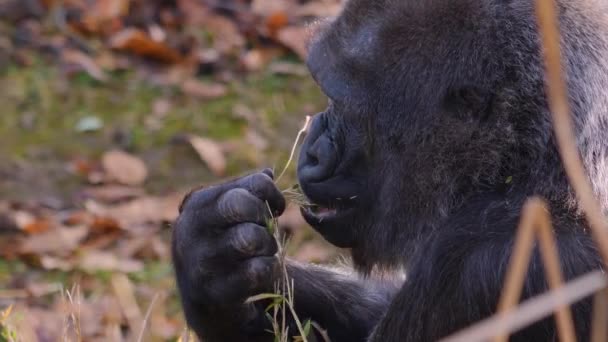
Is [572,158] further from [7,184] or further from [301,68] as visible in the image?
[301,68]

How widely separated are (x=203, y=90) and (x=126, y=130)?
0.62m

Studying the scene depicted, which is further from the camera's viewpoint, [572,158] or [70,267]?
[70,267]

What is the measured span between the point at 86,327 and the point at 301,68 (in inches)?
108

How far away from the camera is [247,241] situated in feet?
10.6

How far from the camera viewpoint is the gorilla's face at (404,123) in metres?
3.04

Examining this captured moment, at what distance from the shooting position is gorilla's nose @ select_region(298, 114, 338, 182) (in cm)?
336

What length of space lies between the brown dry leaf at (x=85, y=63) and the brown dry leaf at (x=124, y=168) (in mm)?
845

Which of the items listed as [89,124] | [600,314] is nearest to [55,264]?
[89,124]

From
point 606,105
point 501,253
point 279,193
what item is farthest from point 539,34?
point 279,193

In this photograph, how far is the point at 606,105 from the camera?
2.97 meters

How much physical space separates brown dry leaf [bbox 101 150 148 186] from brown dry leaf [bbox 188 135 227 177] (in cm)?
32

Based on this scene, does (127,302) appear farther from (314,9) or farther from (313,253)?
(314,9)

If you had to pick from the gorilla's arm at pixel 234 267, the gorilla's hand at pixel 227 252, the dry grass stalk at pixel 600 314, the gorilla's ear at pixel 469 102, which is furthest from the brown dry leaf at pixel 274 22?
the dry grass stalk at pixel 600 314

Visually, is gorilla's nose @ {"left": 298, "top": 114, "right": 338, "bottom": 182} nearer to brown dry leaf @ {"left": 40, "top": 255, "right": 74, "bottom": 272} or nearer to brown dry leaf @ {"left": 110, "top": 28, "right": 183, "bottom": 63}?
brown dry leaf @ {"left": 40, "top": 255, "right": 74, "bottom": 272}
